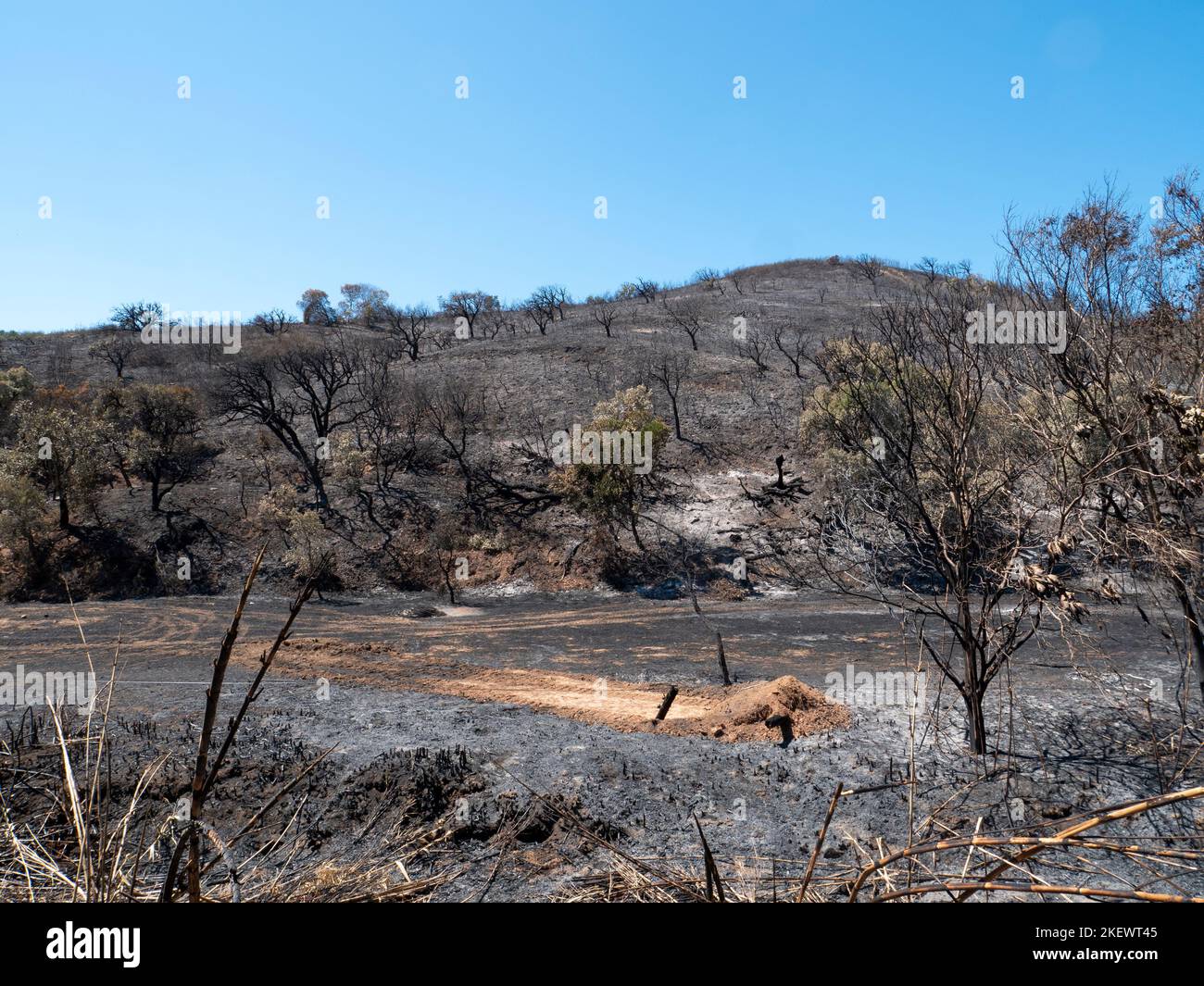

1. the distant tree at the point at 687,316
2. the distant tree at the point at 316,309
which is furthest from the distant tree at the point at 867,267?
the distant tree at the point at 316,309

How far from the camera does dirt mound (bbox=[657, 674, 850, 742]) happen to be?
11.1 meters

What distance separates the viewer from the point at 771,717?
448 inches

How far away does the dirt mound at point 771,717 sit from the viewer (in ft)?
36.5

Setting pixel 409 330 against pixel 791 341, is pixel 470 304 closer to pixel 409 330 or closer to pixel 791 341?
pixel 409 330

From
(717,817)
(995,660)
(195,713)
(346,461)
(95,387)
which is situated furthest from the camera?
(95,387)

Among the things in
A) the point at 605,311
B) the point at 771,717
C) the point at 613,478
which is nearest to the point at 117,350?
the point at 605,311

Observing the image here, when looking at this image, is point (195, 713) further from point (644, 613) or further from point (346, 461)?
point (346, 461)

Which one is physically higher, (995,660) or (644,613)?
(995,660)

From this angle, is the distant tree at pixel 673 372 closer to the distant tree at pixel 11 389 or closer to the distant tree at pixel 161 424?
the distant tree at pixel 161 424

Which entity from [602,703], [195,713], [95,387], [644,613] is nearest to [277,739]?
[195,713]

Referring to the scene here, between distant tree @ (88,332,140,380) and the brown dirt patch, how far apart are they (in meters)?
45.0

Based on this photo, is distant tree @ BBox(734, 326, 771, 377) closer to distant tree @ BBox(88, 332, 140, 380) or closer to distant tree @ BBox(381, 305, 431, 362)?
distant tree @ BBox(381, 305, 431, 362)

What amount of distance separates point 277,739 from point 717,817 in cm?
638
